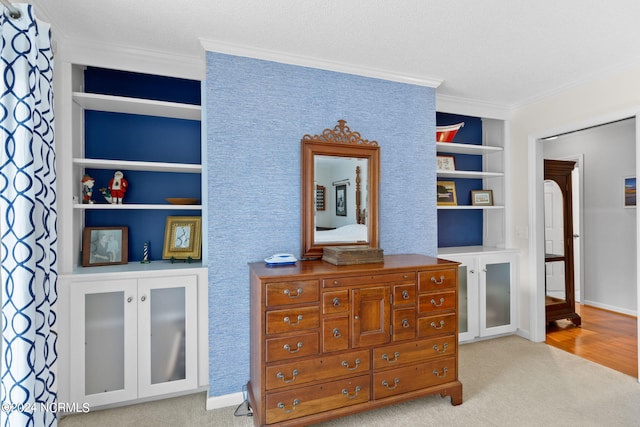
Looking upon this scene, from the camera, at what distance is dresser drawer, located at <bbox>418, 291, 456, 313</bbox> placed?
2275 millimetres

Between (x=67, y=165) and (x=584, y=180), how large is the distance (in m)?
6.14

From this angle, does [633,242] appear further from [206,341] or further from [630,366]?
[206,341]

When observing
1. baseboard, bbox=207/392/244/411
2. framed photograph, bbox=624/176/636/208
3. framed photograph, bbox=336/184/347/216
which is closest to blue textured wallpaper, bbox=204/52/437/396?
baseboard, bbox=207/392/244/411

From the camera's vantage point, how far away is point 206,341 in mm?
2436

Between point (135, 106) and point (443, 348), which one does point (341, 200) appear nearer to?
point (443, 348)

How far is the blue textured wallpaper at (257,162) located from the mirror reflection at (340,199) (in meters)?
0.18

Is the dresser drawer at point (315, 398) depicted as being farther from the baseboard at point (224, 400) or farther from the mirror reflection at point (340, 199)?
the mirror reflection at point (340, 199)

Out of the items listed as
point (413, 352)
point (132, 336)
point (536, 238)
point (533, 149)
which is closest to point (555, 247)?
point (536, 238)

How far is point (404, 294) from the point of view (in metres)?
2.22

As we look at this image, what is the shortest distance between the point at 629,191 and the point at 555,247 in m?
1.16

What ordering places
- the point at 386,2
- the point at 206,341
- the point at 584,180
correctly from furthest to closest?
1. the point at 584,180
2. the point at 206,341
3. the point at 386,2

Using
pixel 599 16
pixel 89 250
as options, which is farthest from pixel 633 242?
pixel 89 250

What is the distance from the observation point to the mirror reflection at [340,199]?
8.37 ft

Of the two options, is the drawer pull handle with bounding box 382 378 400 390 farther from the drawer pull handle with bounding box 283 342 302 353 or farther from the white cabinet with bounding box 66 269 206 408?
the white cabinet with bounding box 66 269 206 408
